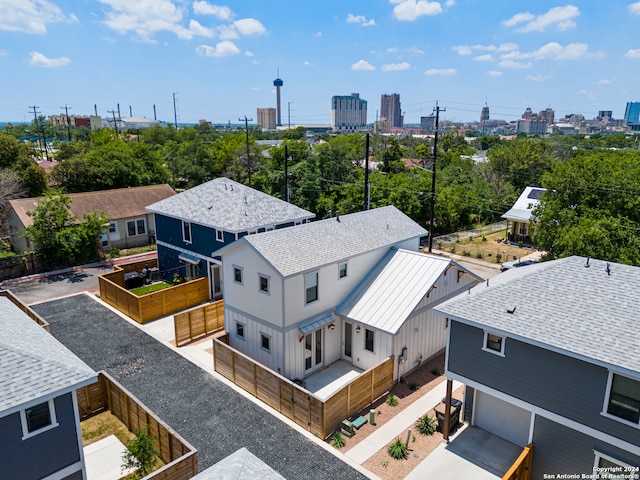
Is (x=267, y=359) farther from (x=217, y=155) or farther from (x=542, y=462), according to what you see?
(x=217, y=155)

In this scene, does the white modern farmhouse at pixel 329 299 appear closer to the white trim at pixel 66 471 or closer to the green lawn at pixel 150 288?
the white trim at pixel 66 471

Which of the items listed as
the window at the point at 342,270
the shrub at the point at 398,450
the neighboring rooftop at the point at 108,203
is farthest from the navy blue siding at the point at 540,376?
the neighboring rooftop at the point at 108,203

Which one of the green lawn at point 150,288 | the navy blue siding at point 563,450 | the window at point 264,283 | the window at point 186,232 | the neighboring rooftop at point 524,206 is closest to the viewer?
the navy blue siding at point 563,450

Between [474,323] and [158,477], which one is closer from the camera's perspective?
[158,477]

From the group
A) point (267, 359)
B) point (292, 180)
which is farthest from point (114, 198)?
point (267, 359)

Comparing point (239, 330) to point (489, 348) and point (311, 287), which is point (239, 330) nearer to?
point (311, 287)

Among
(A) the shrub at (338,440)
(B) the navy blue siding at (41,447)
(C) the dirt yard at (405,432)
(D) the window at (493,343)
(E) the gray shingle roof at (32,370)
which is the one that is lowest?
(C) the dirt yard at (405,432)

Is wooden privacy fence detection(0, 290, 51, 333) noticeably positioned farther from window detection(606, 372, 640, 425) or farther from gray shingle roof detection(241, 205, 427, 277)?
window detection(606, 372, 640, 425)

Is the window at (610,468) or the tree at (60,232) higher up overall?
the tree at (60,232)
